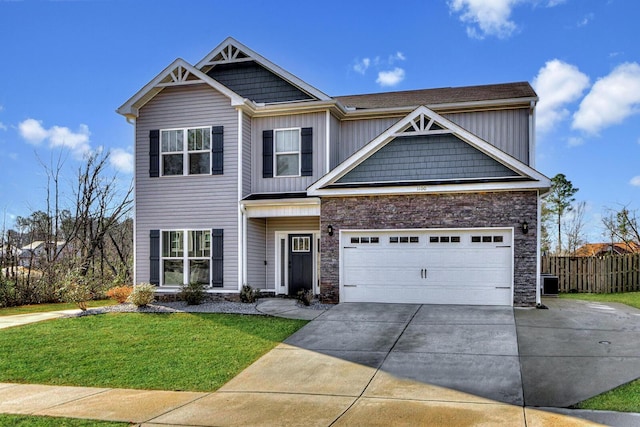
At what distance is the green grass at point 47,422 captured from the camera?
7.38 metres

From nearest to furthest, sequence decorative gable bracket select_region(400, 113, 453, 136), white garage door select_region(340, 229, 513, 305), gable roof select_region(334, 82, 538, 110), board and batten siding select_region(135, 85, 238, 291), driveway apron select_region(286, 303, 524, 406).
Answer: driveway apron select_region(286, 303, 524, 406) < white garage door select_region(340, 229, 513, 305) < decorative gable bracket select_region(400, 113, 453, 136) < board and batten siding select_region(135, 85, 238, 291) < gable roof select_region(334, 82, 538, 110)

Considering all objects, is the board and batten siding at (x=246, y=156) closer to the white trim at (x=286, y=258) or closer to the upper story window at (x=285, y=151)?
the upper story window at (x=285, y=151)

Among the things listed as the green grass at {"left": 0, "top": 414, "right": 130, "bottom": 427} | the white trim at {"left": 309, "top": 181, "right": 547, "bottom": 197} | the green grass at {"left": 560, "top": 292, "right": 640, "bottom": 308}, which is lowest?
the green grass at {"left": 0, "top": 414, "right": 130, "bottom": 427}

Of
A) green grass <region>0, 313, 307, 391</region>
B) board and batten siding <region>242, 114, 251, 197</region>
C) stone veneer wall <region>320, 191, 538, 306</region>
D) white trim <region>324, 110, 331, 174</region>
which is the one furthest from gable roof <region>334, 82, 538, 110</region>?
green grass <region>0, 313, 307, 391</region>

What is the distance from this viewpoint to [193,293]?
54.2 ft

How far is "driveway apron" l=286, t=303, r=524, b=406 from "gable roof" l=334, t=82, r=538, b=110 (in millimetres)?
7417

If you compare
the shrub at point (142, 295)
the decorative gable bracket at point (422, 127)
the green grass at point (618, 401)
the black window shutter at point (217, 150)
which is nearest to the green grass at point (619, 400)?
the green grass at point (618, 401)

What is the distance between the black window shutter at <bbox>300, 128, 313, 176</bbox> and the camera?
57.9 ft

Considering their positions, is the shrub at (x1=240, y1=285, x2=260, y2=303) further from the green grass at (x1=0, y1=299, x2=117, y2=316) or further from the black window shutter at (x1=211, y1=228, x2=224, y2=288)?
the green grass at (x1=0, y1=299, x2=117, y2=316)

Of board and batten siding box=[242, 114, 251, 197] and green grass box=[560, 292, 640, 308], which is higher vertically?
board and batten siding box=[242, 114, 251, 197]

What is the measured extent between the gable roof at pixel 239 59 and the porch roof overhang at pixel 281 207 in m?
3.49

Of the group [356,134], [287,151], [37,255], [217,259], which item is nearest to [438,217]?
[356,134]

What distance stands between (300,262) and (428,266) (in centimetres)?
484

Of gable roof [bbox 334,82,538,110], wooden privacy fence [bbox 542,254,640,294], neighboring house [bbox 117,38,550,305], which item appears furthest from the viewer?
wooden privacy fence [bbox 542,254,640,294]
